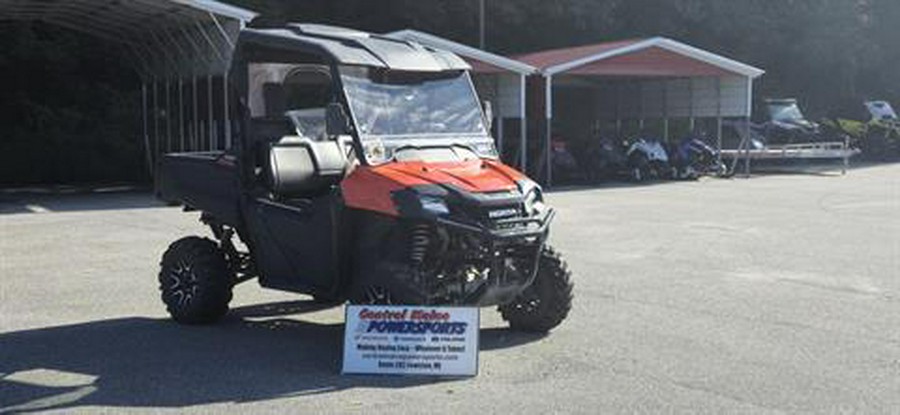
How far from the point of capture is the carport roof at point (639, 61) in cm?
2689

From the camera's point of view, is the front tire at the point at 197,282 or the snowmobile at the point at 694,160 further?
the snowmobile at the point at 694,160

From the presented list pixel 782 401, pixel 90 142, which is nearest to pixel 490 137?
pixel 782 401

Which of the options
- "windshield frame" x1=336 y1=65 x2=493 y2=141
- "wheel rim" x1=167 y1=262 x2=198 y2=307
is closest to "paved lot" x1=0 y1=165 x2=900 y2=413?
"wheel rim" x1=167 y1=262 x2=198 y2=307

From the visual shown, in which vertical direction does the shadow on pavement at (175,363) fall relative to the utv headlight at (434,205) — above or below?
below

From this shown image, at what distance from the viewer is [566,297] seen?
8.27 metres

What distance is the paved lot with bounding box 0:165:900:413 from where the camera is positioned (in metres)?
6.50

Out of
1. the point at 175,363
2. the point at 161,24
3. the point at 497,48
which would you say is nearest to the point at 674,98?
the point at 497,48

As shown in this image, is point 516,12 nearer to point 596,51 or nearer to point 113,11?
point 596,51

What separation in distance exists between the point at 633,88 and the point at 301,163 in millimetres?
27407

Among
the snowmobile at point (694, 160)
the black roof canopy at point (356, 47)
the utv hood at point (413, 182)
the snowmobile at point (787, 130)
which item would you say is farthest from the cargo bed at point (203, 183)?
the snowmobile at point (787, 130)

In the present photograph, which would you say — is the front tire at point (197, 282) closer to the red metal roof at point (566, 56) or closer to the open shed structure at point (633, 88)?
the open shed structure at point (633, 88)

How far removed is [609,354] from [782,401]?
151 cm

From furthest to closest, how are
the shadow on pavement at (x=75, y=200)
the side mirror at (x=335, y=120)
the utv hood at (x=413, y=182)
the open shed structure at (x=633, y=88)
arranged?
the open shed structure at (x=633, y=88) → the shadow on pavement at (x=75, y=200) → the side mirror at (x=335, y=120) → the utv hood at (x=413, y=182)

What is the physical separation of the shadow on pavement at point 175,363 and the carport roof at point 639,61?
61.6ft
